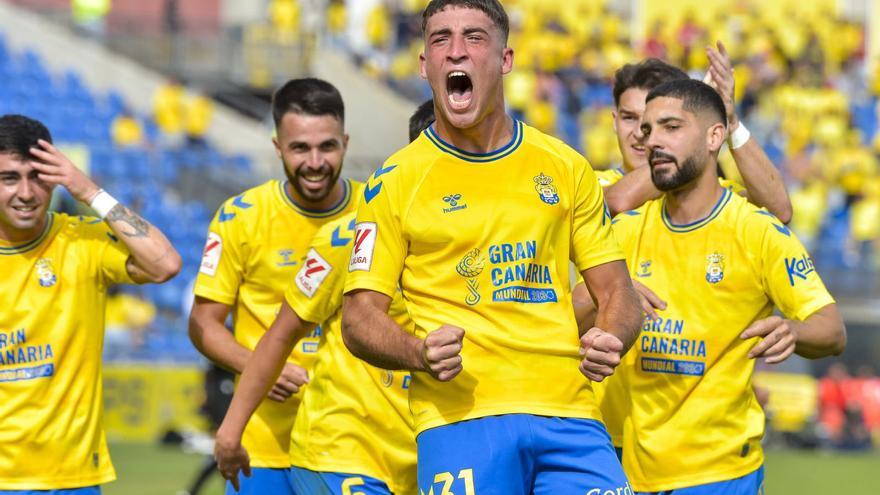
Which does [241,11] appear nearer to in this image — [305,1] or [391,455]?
[305,1]

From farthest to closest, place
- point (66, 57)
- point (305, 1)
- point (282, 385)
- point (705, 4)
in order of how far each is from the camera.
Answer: point (705, 4) → point (305, 1) → point (66, 57) → point (282, 385)

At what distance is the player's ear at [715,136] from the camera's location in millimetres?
6242

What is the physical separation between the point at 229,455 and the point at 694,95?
8.35ft

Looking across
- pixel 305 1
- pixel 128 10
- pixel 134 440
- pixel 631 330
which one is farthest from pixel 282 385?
pixel 128 10

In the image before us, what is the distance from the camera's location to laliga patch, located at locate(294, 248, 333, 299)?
19.7 feet

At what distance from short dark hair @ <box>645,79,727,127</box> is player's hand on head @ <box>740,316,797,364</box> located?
1239mm

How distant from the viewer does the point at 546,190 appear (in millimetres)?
4883

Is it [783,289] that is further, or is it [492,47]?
[783,289]

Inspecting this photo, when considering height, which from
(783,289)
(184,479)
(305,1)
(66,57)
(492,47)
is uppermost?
(305,1)

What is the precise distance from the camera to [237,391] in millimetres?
6016

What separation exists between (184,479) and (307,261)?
28.6 ft

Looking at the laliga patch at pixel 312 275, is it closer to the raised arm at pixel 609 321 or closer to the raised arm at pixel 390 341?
the raised arm at pixel 390 341

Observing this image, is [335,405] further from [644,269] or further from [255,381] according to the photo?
[644,269]

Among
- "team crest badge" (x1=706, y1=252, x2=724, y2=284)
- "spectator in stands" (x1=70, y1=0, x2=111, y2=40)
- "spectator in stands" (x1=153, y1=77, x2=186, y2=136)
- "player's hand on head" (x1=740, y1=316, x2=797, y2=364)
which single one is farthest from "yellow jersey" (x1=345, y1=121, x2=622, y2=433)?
"spectator in stands" (x1=70, y1=0, x2=111, y2=40)
